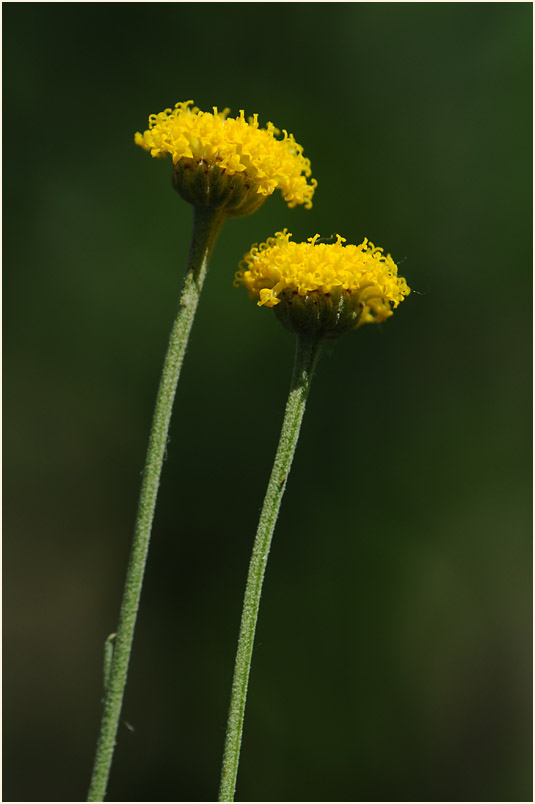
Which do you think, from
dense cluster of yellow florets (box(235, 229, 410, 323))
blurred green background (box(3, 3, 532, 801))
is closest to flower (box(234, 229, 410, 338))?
dense cluster of yellow florets (box(235, 229, 410, 323))

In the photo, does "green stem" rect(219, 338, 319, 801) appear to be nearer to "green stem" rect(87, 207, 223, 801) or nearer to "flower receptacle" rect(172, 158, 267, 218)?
"green stem" rect(87, 207, 223, 801)

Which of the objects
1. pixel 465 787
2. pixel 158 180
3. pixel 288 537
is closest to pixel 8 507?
pixel 288 537

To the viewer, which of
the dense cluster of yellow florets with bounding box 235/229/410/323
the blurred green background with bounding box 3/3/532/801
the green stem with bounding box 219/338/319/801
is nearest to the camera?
the green stem with bounding box 219/338/319/801

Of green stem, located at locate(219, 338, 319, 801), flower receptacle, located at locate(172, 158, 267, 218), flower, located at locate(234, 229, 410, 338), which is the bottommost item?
green stem, located at locate(219, 338, 319, 801)

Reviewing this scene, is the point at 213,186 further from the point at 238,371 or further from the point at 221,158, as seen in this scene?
the point at 238,371

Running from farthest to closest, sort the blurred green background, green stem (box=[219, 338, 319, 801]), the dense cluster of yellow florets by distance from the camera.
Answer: the blurred green background, the dense cluster of yellow florets, green stem (box=[219, 338, 319, 801])

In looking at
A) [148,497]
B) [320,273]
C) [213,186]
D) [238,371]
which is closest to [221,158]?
[213,186]

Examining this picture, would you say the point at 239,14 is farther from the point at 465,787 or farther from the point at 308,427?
the point at 465,787
